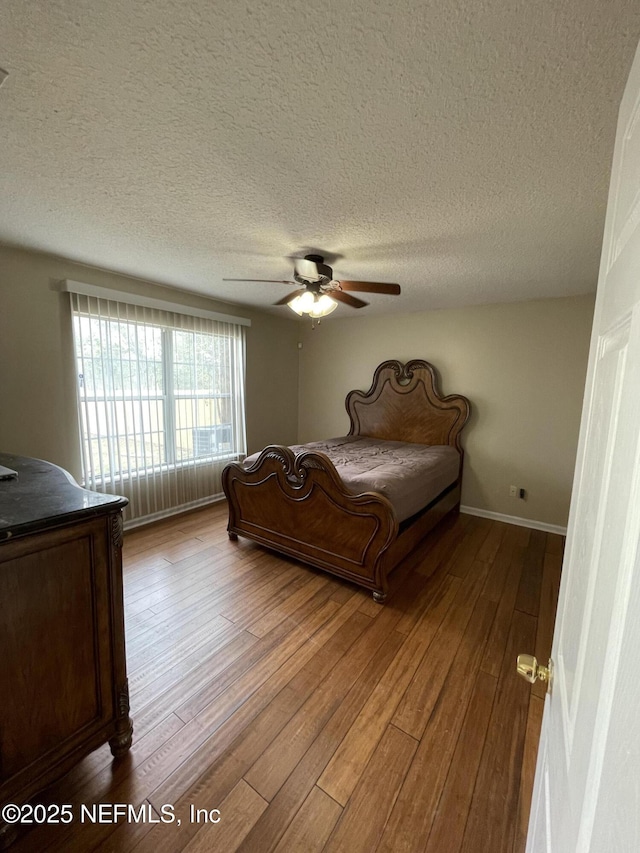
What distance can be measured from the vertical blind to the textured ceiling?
2.95ft

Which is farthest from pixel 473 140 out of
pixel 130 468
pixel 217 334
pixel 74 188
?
pixel 130 468

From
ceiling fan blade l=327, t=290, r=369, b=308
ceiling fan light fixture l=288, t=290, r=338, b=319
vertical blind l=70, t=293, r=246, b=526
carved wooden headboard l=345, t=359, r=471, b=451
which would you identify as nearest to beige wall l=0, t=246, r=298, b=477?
vertical blind l=70, t=293, r=246, b=526

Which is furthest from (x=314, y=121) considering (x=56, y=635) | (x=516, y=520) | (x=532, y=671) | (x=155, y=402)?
(x=516, y=520)

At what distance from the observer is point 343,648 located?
1847 mm

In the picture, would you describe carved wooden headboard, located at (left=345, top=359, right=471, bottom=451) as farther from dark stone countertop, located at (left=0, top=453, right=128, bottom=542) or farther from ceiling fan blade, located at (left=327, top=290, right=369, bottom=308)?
dark stone countertop, located at (left=0, top=453, right=128, bottom=542)

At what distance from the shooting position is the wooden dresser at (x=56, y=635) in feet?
3.22

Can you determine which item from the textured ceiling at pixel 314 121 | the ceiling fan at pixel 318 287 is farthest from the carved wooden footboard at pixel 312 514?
the textured ceiling at pixel 314 121

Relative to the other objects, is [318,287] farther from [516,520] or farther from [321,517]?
[516,520]

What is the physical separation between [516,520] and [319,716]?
119 inches

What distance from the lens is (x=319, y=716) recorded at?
1470 mm

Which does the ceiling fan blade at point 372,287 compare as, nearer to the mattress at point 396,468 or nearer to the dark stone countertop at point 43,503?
the mattress at point 396,468

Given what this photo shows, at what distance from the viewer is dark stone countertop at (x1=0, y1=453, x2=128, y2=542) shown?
0.98 meters

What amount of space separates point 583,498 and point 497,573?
2346mm

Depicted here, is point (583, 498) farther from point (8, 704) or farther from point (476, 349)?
point (476, 349)
